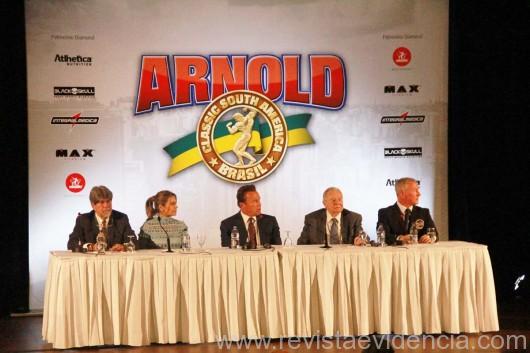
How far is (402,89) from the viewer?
8922 millimetres

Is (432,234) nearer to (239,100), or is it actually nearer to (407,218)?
(407,218)

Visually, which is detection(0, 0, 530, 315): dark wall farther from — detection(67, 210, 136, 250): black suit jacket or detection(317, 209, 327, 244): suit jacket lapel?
detection(67, 210, 136, 250): black suit jacket

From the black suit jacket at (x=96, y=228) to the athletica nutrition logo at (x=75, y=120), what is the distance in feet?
3.82

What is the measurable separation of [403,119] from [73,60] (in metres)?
3.42

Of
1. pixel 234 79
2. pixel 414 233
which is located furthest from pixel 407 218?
pixel 234 79

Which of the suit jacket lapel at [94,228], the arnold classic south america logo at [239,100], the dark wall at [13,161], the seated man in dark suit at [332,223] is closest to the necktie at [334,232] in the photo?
the seated man in dark suit at [332,223]

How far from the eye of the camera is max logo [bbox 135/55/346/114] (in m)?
8.61

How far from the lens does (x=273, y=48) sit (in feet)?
28.7

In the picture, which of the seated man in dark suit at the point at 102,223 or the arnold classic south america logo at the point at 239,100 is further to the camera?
the arnold classic south america logo at the point at 239,100

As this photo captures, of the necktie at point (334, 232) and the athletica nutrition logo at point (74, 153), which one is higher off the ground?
the athletica nutrition logo at point (74, 153)

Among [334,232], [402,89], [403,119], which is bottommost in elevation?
[334,232]

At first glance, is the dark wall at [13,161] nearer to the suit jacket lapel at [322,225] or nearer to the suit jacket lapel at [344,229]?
the suit jacket lapel at [322,225]

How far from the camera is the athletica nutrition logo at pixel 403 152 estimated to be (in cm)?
894

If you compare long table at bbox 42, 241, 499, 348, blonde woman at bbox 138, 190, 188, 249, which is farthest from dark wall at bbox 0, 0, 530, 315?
blonde woman at bbox 138, 190, 188, 249
